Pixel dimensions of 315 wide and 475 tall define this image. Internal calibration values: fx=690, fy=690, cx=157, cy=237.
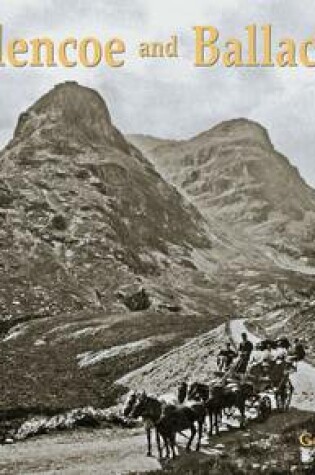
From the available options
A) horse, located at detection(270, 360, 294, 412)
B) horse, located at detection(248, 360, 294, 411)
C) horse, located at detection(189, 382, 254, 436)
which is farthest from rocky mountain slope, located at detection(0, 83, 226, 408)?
horse, located at detection(189, 382, 254, 436)

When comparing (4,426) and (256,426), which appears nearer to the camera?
(256,426)

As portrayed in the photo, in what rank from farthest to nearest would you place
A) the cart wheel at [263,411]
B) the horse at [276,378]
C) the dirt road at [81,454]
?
the horse at [276,378] → the cart wheel at [263,411] → the dirt road at [81,454]

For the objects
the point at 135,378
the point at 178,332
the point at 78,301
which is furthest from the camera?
the point at 78,301

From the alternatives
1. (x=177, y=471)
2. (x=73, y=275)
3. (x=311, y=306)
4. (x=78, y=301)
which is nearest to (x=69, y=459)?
(x=177, y=471)

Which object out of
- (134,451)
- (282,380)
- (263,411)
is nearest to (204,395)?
(134,451)

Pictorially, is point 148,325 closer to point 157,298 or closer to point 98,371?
point 98,371

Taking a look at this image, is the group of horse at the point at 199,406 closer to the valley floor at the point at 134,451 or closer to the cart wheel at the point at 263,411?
the cart wheel at the point at 263,411

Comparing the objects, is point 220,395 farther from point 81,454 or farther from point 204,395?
point 81,454

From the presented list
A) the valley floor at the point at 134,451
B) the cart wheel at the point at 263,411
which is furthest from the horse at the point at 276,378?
the cart wheel at the point at 263,411
